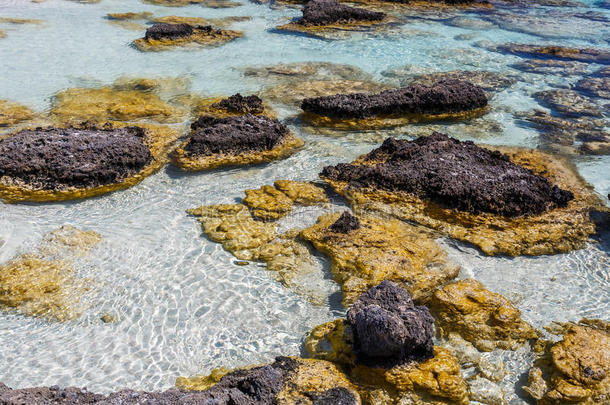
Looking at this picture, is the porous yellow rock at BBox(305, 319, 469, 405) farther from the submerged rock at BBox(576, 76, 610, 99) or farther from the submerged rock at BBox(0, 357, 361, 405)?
the submerged rock at BBox(576, 76, 610, 99)

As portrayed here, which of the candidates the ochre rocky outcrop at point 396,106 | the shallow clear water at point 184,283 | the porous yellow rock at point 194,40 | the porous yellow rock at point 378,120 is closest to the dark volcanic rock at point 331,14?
the porous yellow rock at point 194,40

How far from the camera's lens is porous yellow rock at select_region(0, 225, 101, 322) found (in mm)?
5805

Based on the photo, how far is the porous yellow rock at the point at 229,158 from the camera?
876 cm

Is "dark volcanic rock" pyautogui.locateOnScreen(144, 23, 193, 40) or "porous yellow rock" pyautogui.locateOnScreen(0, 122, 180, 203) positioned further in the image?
"dark volcanic rock" pyautogui.locateOnScreen(144, 23, 193, 40)

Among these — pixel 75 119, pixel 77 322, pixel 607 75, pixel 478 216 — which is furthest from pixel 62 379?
pixel 607 75

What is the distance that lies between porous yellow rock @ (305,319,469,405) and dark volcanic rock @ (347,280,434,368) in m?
0.08

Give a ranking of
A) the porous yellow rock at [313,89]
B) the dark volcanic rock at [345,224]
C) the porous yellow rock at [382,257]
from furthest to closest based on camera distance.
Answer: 1. the porous yellow rock at [313,89]
2. the dark volcanic rock at [345,224]
3. the porous yellow rock at [382,257]

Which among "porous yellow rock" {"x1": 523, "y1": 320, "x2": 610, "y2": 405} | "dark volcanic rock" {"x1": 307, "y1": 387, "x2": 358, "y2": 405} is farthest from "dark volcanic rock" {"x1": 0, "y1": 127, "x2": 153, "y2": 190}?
"porous yellow rock" {"x1": 523, "y1": 320, "x2": 610, "y2": 405}

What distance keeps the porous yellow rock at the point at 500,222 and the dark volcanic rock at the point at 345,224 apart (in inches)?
25.4

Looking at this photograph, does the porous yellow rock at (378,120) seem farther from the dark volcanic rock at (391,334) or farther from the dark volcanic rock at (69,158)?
the dark volcanic rock at (391,334)

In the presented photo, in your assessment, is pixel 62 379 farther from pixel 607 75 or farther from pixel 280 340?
pixel 607 75

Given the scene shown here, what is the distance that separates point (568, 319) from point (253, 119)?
247 inches

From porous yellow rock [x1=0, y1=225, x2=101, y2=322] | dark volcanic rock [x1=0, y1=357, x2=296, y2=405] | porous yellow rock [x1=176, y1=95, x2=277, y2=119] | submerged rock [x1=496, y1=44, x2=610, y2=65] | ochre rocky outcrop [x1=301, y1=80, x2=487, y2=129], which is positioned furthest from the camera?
submerged rock [x1=496, y1=44, x2=610, y2=65]

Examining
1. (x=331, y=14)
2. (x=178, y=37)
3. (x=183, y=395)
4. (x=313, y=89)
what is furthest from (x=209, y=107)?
(x=331, y=14)
